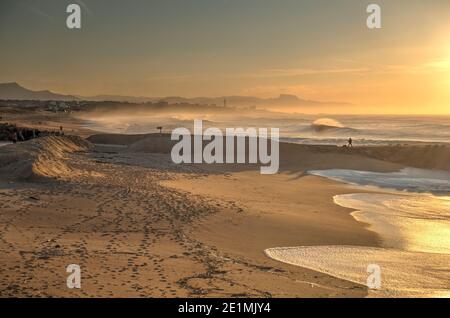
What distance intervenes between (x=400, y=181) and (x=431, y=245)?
11403mm

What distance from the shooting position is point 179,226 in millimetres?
10328

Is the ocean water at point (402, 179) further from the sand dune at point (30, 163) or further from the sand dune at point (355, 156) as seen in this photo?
the sand dune at point (30, 163)

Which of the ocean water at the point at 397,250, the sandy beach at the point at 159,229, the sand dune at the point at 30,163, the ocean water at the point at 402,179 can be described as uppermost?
the sand dune at the point at 30,163

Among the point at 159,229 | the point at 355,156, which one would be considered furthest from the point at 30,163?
the point at 355,156

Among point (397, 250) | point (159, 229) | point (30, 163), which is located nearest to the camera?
point (397, 250)

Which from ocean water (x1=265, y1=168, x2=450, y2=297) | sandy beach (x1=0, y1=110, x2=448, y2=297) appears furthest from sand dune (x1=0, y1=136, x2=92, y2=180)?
ocean water (x1=265, y1=168, x2=450, y2=297)

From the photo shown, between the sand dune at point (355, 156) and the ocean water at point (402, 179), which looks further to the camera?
the sand dune at point (355, 156)

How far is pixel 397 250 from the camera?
9.30 m

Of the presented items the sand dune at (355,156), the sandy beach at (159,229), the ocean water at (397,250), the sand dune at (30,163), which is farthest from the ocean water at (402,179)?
the sand dune at (30,163)

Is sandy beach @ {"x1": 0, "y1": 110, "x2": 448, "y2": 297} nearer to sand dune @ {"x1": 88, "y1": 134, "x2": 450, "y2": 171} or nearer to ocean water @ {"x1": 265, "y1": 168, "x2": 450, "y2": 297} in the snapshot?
ocean water @ {"x1": 265, "y1": 168, "x2": 450, "y2": 297}

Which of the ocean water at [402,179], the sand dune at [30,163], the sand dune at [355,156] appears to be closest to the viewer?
the sand dune at [30,163]

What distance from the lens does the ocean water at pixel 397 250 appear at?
285 inches

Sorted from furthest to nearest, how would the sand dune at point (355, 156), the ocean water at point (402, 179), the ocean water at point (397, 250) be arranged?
the sand dune at point (355, 156) < the ocean water at point (402, 179) < the ocean water at point (397, 250)

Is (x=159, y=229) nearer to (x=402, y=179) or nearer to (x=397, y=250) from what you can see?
(x=397, y=250)
